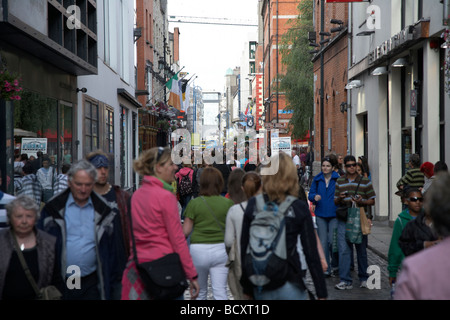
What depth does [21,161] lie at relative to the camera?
13.5m

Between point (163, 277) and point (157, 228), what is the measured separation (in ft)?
1.24

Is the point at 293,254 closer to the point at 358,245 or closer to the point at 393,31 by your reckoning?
the point at 358,245

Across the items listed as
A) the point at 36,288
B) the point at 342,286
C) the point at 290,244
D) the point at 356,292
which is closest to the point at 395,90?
the point at 342,286

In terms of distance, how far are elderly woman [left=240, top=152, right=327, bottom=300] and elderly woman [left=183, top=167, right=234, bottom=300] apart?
1.92 m

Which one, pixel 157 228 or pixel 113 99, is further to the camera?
pixel 113 99

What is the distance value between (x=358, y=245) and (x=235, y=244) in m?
4.42

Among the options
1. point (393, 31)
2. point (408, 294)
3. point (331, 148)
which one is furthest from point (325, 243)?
point (331, 148)

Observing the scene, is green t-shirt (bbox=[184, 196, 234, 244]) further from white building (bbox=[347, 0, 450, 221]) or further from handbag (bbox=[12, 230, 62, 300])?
white building (bbox=[347, 0, 450, 221])

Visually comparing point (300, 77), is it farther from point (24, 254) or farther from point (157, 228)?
point (24, 254)

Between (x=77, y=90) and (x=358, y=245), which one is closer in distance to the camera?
(x=358, y=245)

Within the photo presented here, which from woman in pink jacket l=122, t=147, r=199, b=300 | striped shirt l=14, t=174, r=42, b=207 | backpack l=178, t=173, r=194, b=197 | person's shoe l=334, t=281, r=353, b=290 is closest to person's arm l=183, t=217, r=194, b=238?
woman in pink jacket l=122, t=147, r=199, b=300

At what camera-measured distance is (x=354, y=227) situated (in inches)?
388

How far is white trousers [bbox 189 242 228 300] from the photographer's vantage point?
6.92 metres

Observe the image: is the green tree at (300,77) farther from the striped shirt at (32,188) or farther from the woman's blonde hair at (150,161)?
the woman's blonde hair at (150,161)
